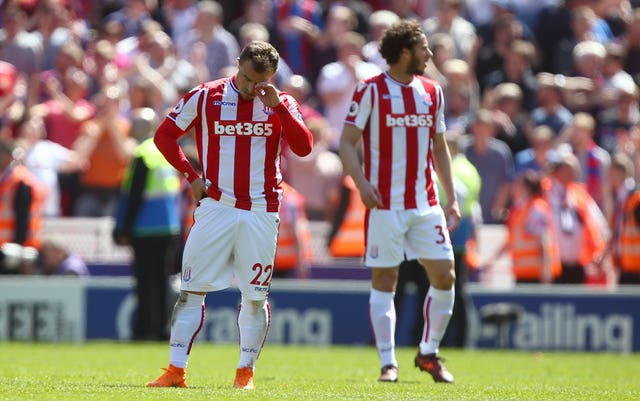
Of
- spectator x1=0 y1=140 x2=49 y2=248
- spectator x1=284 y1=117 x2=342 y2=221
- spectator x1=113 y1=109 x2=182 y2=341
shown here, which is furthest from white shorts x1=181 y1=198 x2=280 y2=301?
spectator x1=284 y1=117 x2=342 y2=221

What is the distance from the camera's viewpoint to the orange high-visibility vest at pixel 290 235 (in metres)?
15.8

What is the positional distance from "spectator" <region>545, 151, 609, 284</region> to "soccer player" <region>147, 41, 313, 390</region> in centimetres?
770

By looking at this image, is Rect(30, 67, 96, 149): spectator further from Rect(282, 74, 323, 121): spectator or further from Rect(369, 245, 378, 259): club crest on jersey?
Rect(369, 245, 378, 259): club crest on jersey

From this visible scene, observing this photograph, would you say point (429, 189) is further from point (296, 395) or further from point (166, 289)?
point (166, 289)

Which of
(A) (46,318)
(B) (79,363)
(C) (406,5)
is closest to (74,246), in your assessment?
(A) (46,318)

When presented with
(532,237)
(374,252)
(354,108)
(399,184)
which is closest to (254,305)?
(374,252)

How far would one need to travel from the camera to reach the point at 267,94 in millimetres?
8844

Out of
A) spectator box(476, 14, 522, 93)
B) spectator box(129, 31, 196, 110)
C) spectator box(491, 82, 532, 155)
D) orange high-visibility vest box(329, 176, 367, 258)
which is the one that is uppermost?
spectator box(476, 14, 522, 93)

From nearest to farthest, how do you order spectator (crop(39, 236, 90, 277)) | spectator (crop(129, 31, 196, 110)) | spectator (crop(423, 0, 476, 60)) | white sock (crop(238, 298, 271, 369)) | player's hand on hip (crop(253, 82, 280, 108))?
player's hand on hip (crop(253, 82, 280, 108))
white sock (crop(238, 298, 271, 369))
spectator (crop(39, 236, 90, 277))
spectator (crop(129, 31, 196, 110))
spectator (crop(423, 0, 476, 60))

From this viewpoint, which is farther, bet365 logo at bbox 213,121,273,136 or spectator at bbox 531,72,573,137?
spectator at bbox 531,72,573,137

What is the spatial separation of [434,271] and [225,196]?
1927mm

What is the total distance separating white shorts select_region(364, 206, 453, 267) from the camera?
1019 centimetres

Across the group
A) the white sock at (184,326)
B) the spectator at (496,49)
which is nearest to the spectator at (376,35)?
the spectator at (496,49)

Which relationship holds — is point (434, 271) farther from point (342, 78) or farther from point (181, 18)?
point (181, 18)
